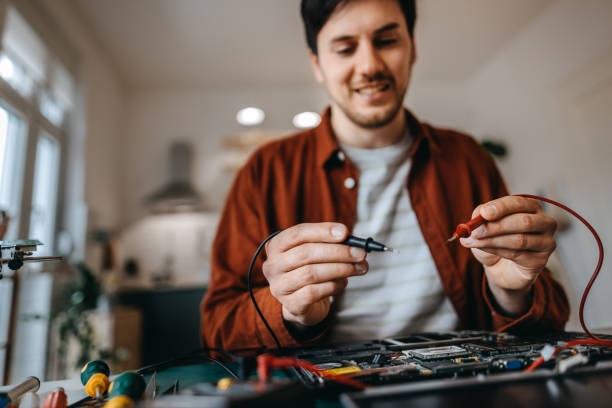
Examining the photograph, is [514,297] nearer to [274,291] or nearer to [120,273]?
[274,291]

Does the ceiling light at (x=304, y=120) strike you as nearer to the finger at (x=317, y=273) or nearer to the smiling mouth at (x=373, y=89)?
the smiling mouth at (x=373, y=89)

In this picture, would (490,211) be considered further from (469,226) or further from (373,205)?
(373,205)

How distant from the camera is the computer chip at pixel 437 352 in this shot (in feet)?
1.31

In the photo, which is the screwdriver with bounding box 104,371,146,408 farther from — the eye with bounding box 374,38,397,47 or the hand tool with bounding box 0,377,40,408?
the eye with bounding box 374,38,397,47

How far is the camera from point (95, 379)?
0.42 metres

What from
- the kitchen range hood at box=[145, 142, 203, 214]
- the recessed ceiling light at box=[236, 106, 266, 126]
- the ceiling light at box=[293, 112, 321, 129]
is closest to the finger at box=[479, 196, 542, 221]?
the ceiling light at box=[293, 112, 321, 129]

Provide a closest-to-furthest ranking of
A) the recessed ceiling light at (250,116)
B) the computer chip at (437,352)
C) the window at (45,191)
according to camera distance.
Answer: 1. the computer chip at (437,352)
2. the window at (45,191)
3. the recessed ceiling light at (250,116)

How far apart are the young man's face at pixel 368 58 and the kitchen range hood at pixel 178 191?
258cm

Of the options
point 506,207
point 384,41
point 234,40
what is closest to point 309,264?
point 506,207

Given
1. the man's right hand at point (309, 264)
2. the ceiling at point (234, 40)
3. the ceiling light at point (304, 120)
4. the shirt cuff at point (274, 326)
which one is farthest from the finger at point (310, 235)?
the ceiling light at point (304, 120)

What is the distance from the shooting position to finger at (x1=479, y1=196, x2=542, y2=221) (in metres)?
0.48

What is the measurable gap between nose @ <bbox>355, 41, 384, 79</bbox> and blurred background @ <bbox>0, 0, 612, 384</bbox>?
0.98 ft

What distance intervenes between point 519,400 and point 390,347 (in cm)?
22

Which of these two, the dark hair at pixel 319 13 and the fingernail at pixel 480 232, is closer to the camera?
the fingernail at pixel 480 232
